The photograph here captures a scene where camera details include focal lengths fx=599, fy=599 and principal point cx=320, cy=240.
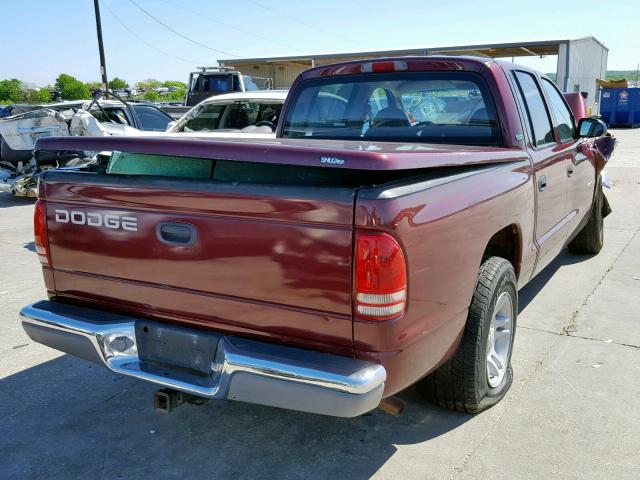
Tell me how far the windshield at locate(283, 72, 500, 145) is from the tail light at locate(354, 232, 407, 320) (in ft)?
5.91

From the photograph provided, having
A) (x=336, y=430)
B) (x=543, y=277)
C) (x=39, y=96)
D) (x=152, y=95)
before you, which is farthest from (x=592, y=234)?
(x=39, y=96)

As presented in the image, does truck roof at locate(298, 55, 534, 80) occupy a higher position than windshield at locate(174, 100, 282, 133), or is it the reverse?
truck roof at locate(298, 55, 534, 80)

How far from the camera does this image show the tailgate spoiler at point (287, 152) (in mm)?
2182

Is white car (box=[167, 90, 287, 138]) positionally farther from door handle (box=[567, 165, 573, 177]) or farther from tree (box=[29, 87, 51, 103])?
tree (box=[29, 87, 51, 103])

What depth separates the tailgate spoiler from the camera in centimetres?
218

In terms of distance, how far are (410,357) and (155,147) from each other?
1.38m

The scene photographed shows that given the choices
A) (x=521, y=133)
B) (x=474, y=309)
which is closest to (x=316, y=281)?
(x=474, y=309)

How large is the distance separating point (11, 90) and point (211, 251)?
5746 cm

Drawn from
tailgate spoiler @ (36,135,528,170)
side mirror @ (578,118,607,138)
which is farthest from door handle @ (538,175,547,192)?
side mirror @ (578,118,607,138)

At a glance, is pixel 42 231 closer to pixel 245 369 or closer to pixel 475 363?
pixel 245 369

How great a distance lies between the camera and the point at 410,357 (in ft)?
7.95

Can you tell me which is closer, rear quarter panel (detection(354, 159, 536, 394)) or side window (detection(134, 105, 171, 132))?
rear quarter panel (detection(354, 159, 536, 394))

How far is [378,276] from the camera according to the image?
86.7 inches

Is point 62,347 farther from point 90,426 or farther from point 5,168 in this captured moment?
point 5,168
